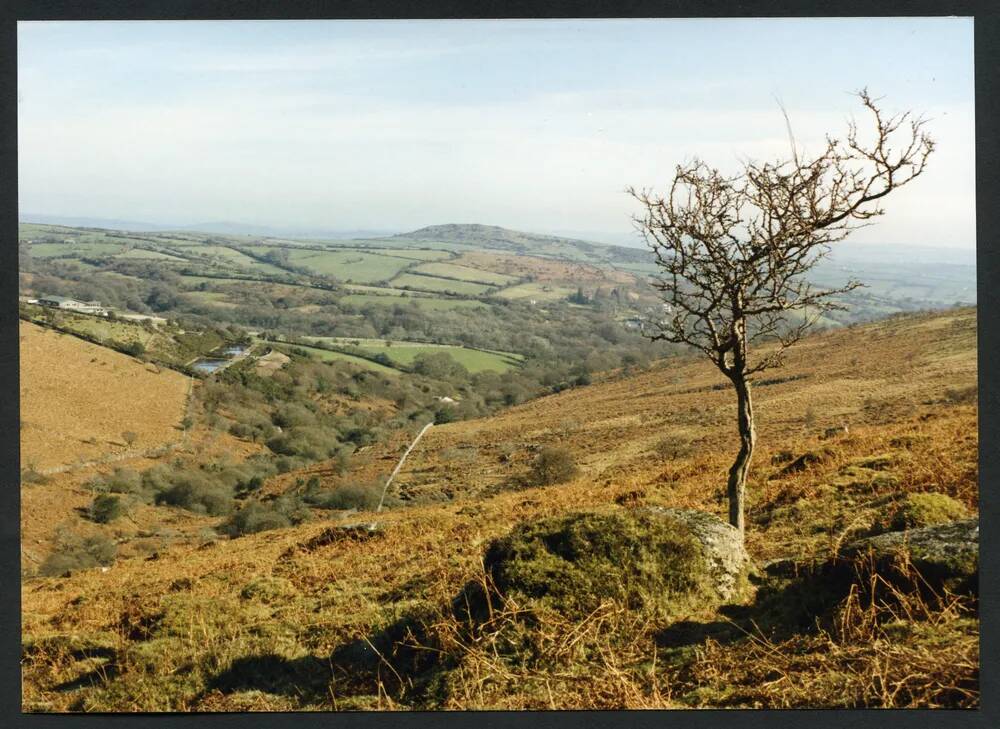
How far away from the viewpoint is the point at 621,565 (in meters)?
5.48

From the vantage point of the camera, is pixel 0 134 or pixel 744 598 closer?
pixel 744 598

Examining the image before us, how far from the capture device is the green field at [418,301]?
161ft

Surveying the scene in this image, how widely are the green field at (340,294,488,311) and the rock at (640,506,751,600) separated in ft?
142

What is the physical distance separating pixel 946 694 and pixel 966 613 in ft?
1.82

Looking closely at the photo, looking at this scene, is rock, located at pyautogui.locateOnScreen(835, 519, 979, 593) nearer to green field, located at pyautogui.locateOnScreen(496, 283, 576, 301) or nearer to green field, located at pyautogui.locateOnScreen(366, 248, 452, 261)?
green field, located at pyautogui.locateOnScreen(496, 283, 576, 301)

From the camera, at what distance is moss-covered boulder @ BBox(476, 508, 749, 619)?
17.6 feet

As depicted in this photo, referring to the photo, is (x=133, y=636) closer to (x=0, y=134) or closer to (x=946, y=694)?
(x=0, y=134)

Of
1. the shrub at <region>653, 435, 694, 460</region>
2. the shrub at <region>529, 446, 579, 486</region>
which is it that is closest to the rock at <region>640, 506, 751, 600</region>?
the shrub at <region>529, 446, 579, 486</region>

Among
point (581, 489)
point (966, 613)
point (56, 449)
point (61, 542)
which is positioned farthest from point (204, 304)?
point (966, 613)

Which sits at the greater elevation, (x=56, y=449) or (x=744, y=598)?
(x=744, y=598)

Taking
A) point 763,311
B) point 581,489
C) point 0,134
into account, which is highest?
→ point 0,134

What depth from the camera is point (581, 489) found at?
13.0 m

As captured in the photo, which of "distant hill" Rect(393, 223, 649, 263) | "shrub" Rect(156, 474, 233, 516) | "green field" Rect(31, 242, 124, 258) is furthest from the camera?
"green field" Rect(31, 242, 124, 258)

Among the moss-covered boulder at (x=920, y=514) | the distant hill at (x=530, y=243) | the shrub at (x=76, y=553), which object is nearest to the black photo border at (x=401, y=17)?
the moss-covered boulder at (x=920, y=514)
